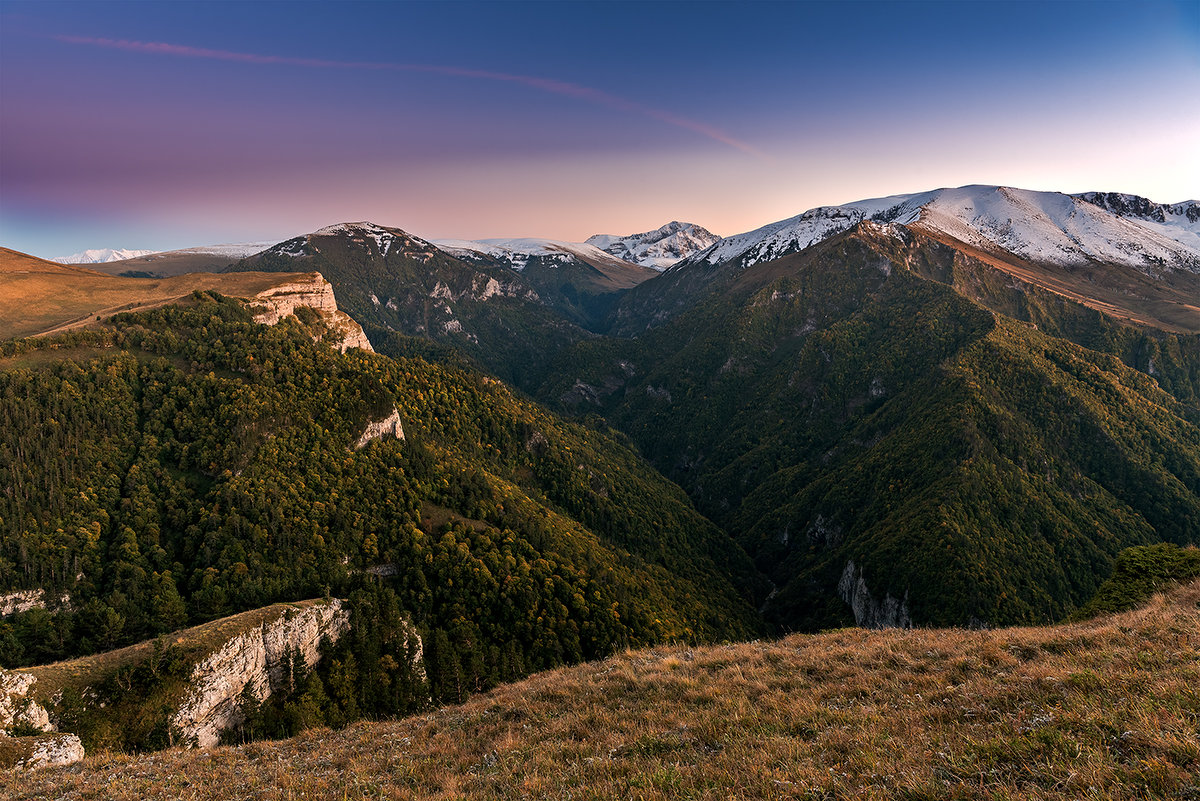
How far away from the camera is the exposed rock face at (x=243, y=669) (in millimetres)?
56500

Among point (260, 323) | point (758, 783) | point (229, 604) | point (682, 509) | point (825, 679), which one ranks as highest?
point (260, 323)

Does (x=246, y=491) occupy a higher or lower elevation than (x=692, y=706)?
lower

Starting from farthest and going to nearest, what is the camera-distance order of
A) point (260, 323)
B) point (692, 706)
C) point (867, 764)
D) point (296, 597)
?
point (260, 323), point (296, 597), point (692, 706), point (867, 764)

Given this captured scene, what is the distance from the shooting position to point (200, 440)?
101312mm

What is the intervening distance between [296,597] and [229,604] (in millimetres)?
9592

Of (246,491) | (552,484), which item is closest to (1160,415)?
(552,484)

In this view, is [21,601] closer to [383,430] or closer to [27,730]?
[27,730]

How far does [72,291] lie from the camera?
16088 cm

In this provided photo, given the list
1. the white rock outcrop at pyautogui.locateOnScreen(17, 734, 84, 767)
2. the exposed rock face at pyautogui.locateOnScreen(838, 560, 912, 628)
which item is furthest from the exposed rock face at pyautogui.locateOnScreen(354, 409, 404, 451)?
the exposed rock face at pyautogui.locateOnScreen(838, 560, 912, 628)

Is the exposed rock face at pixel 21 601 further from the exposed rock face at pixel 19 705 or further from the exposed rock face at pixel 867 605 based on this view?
the exposed rock face at pixel 867 605

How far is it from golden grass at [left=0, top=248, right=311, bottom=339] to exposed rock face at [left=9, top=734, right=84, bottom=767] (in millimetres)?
126150

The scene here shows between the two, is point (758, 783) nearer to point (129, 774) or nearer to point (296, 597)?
point (129, 774)

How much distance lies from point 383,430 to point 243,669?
7374 cm

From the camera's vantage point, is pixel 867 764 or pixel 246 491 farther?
pixel 246 491
